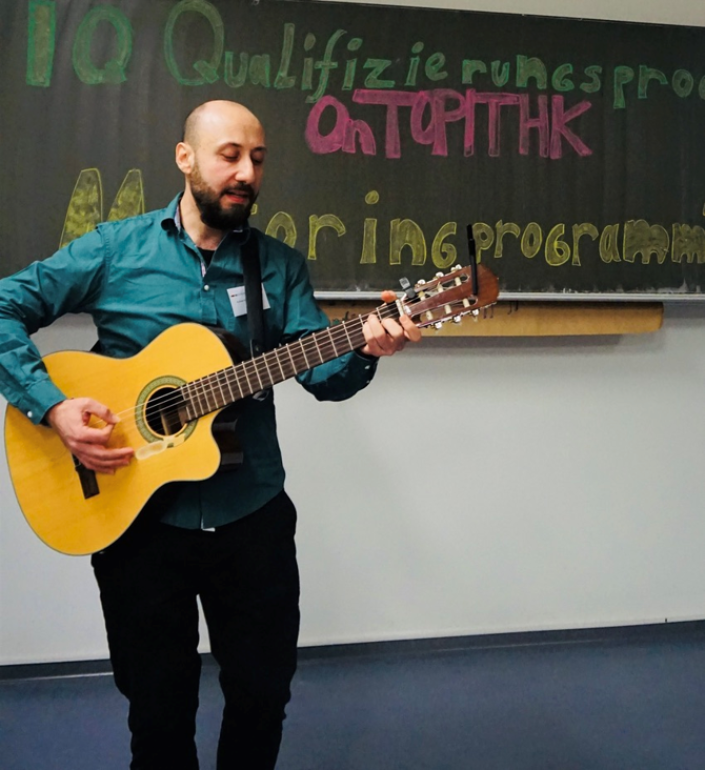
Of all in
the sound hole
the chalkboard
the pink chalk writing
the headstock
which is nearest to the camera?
the headstock

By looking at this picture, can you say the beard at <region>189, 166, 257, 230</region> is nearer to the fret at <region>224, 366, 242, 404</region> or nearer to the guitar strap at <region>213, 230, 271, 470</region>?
the guitar strap at <region>213, 230, 271, 470</region>

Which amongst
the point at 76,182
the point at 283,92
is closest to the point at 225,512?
the point at 76,182

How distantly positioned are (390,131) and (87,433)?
1.39m

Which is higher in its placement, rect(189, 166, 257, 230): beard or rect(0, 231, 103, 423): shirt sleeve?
rect(189, 166, 257, 230): beard

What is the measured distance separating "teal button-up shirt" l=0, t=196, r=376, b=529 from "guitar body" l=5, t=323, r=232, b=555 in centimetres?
5

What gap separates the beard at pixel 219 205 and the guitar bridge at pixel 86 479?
570mm

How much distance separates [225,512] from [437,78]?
1565 mm

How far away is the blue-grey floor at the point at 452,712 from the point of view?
6.56 ft

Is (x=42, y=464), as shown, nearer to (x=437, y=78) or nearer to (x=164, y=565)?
(x=164, y=565)

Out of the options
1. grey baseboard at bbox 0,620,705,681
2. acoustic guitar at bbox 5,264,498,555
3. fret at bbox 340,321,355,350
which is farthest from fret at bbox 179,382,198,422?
grey baseboard at bbox 0,620,705,681

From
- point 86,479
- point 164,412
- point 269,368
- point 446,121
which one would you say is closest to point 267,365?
point 269,368

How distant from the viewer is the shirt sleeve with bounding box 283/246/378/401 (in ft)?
4.80

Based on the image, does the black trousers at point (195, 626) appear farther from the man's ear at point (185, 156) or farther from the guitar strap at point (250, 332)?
the man's ear at point (185, 156)

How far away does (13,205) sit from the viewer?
210 centimetres
